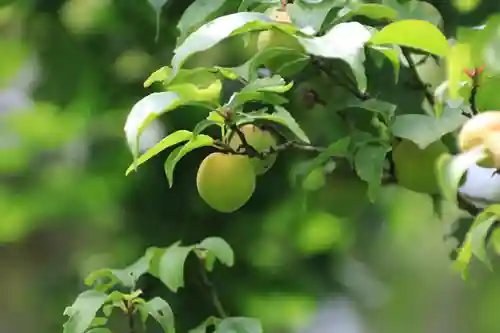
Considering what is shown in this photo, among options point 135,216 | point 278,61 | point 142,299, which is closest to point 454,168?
point 278,61

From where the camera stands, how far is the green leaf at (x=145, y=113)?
0.32 meters

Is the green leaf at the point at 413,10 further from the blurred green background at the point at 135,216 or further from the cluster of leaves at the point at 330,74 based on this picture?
the blurred green background at the point at 135,216

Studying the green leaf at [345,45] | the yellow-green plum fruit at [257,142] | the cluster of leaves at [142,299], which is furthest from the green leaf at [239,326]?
the green leaf at [345,45]

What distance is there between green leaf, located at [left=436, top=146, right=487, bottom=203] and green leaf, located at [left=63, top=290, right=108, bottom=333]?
0.76ft

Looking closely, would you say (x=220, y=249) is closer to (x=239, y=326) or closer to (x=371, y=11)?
(x=239, y=326)

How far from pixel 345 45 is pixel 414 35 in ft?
0.13

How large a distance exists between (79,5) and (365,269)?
524 millimetres

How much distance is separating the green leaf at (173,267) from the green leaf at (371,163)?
0.14 meters

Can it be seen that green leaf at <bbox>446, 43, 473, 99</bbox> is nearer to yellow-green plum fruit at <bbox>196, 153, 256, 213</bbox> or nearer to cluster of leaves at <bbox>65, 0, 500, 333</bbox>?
cluster of leaves at <bbox>65, 0, 500, 333</bbox>

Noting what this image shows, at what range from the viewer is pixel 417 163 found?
46 cm

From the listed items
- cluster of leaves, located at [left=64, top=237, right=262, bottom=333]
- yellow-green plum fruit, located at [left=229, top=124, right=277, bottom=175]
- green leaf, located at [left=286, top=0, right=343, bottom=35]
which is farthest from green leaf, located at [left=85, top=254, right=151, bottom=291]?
green leaf, located at [left=286, top=0, right=343, bottom=35]

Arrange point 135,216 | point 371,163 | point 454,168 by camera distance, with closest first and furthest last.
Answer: point 454,168, point 371,163, point 135,216

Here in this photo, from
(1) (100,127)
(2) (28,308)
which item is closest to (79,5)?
(1) (100,127)

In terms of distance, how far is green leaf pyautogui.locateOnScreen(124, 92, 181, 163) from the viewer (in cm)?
32
